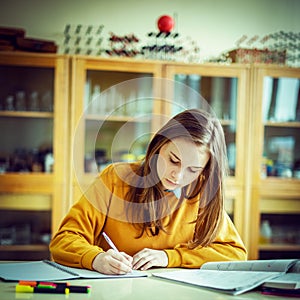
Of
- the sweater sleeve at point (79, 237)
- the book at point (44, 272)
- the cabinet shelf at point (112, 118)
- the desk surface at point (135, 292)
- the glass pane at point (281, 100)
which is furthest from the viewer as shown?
the glass pane at point (281, 100)

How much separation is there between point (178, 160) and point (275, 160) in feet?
6.61

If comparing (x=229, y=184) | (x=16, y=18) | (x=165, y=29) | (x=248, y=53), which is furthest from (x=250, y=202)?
(x=16, y=18)

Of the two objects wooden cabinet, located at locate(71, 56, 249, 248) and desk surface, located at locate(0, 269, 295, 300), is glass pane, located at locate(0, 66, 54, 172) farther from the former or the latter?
desk surface, located at locate(0, 269, 295, 300)

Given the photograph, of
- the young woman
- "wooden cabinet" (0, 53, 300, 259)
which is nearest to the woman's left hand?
the young woman

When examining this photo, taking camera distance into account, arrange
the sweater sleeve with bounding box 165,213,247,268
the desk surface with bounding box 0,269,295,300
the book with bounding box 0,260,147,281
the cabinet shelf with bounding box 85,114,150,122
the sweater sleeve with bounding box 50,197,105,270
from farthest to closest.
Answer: the cabinet shelf with bounding box 85,114,150,122 → the sweater sleeve with bounding box 165,213,247,268 → the sweater sleeve with bounding box 50,197,105,270 → the book with bounding box 0,260,147,281 → the desk surface with bounding box 0,269,295,300

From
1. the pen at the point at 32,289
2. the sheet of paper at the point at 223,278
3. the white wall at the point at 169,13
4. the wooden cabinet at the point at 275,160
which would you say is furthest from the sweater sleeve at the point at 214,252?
the white wall at the point at 169,13

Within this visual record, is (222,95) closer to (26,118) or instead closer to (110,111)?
(110,111)

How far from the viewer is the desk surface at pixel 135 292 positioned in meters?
1.15

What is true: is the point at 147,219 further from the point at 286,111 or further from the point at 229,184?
the point at 286,111

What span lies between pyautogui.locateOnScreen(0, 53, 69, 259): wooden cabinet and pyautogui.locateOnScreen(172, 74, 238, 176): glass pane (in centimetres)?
71

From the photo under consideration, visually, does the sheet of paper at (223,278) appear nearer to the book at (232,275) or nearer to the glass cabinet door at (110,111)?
the book at (232,275)

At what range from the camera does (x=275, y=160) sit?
11.6ft

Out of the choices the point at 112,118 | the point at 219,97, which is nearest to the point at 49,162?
the point at 112,118

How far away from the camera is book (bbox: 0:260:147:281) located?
130 centimetres
